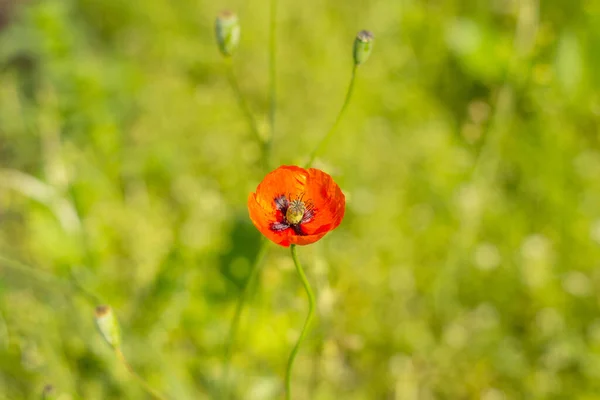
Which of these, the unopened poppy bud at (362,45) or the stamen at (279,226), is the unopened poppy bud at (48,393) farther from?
the unopened poppy bud at (362,45)

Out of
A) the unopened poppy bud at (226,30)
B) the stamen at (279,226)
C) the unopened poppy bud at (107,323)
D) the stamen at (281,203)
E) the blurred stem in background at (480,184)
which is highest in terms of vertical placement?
the blurred stem in background at (480,184)

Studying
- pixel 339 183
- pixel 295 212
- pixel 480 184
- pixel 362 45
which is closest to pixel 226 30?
pixel 362 45

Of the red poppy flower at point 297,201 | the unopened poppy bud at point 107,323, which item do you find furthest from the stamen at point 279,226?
the unopened poppy bud at point 107,323

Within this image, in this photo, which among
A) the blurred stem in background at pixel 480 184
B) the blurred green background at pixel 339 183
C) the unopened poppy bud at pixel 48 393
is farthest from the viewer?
the blurred stem in background at pixel 480 184

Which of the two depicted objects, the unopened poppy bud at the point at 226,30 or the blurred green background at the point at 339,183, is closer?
the unopened poppy bud at the point at 226,30

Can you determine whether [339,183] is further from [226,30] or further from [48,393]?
[48,393]

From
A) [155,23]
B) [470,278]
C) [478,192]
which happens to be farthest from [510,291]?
[155,23]
